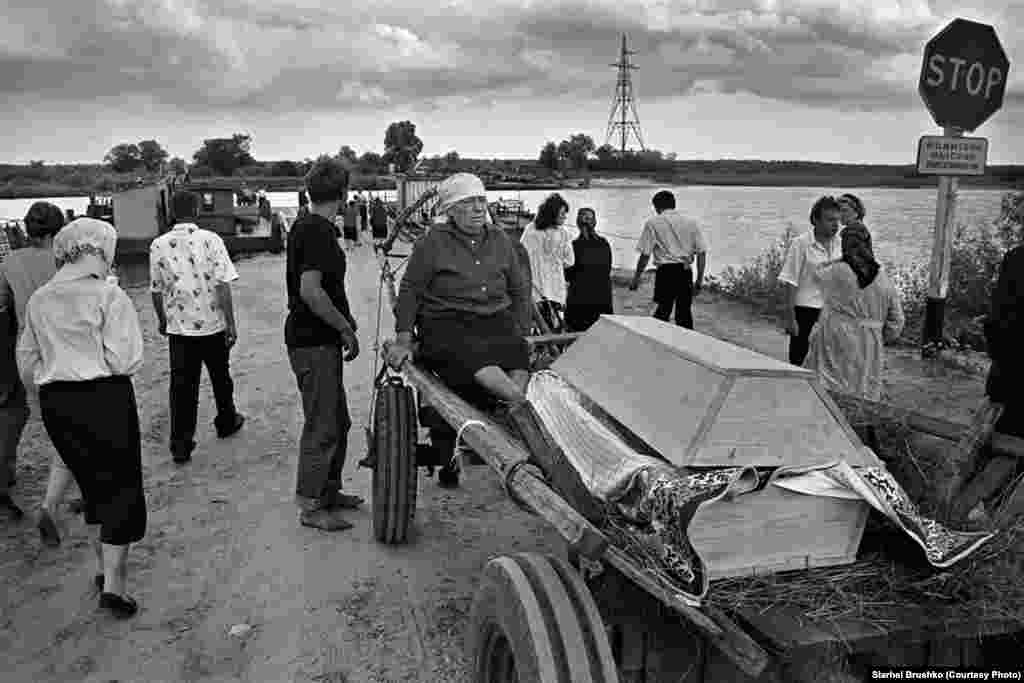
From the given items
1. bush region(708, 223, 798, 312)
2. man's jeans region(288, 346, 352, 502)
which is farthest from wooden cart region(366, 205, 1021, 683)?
bush region(708, 223, 798, 312)

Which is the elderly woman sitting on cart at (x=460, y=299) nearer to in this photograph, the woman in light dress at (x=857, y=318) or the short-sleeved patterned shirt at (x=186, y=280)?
the woman in light dress at (x=857, y=318)

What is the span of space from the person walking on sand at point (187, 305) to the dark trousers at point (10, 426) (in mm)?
1060

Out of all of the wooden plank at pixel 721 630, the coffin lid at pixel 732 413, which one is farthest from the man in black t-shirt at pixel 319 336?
the wooden plank at pixel 721 630

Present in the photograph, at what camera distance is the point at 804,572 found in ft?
7.77

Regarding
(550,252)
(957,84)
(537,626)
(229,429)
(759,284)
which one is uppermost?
(957,84)

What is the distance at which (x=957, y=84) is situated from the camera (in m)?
8.12

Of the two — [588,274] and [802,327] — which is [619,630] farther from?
[588,274]

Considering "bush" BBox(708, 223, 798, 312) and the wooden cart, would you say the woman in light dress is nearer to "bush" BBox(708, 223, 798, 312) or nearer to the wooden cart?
the wooden cart

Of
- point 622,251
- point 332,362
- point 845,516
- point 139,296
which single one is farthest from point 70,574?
point 622,251

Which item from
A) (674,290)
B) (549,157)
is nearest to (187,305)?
(674,290)

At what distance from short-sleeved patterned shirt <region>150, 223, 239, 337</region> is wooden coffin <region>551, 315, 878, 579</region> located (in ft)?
12.2

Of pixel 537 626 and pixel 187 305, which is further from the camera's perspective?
pixel 187 305

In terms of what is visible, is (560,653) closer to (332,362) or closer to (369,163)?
(332,362)

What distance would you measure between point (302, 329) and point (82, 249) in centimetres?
133
